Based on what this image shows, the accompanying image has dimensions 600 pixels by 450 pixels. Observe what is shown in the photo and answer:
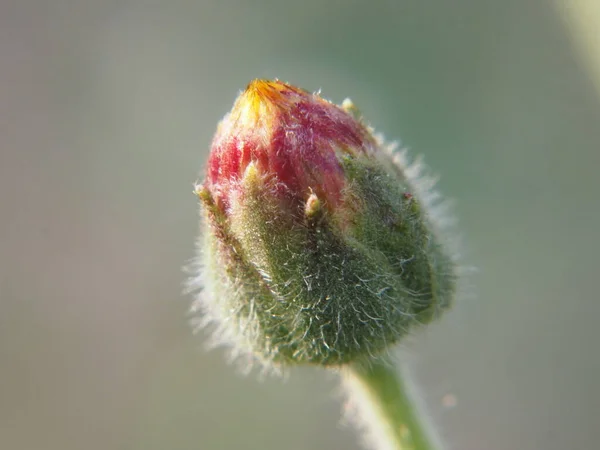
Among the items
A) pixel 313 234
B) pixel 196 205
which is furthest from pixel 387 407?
pixel 196 205

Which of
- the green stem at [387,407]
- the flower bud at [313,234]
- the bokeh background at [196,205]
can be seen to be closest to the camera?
the flower bud at [313,234]

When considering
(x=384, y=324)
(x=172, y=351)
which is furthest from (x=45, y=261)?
(x=384, y=324)

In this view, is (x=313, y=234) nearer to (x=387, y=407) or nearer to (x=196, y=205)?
(x=387, y=407)

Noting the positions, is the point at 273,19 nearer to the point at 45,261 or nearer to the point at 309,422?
the point at 45,261

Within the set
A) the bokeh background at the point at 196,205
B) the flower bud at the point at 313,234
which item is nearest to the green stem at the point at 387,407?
the flower bud at the point at 313,234

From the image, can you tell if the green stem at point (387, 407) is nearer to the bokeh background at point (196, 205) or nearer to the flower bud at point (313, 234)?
the flower bud at point (313, 234)
